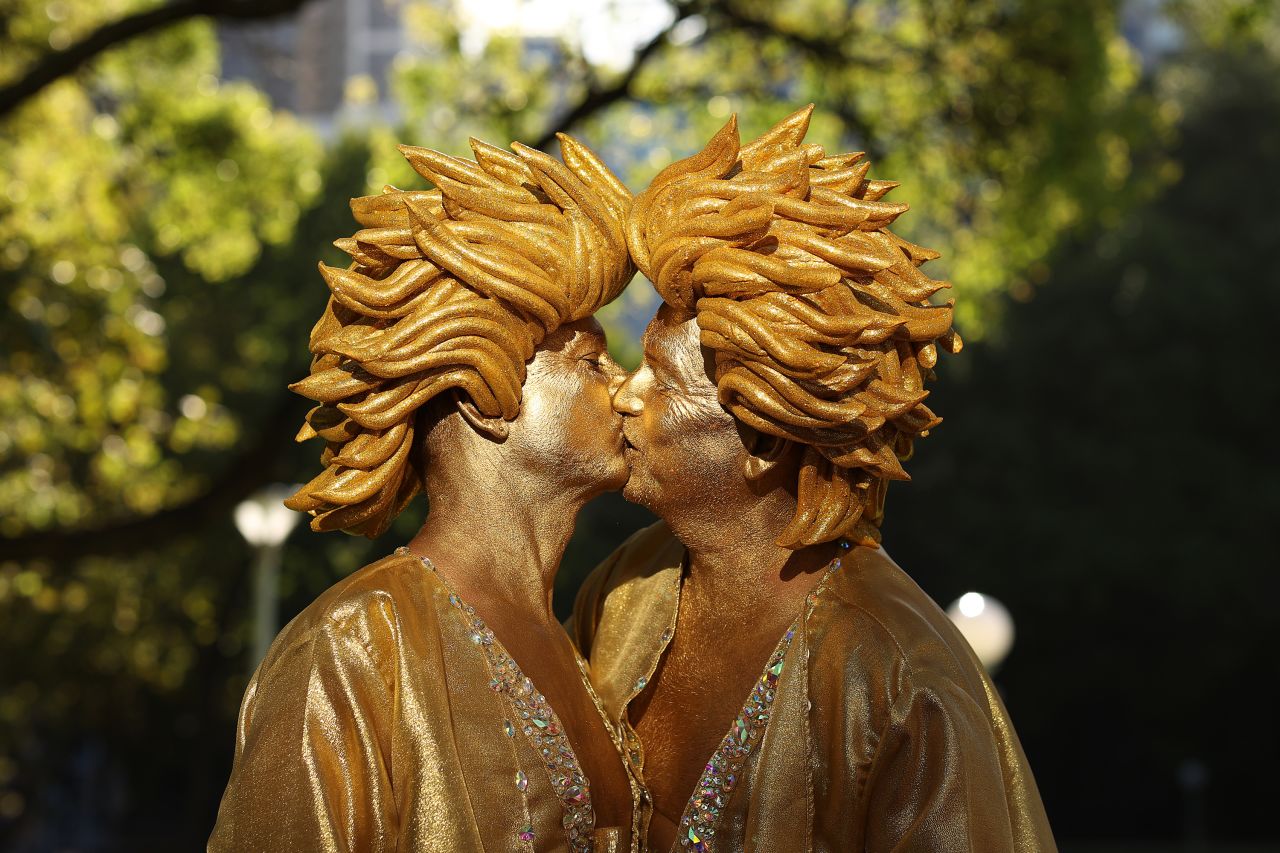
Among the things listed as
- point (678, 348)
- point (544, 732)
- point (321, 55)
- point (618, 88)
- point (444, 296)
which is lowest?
point (544, 732)

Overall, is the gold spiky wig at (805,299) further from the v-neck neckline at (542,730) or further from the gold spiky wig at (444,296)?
the v-neck neckline at (542,730)

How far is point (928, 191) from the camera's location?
9633 millimetres

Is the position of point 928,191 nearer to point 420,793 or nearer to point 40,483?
point 40,483

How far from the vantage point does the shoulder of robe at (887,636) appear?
9.09 feet

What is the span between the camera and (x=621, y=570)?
344 cm

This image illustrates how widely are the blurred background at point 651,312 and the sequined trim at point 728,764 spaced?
516 centimetres

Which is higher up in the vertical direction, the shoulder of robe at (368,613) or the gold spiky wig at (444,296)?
the gold spiky wig at (444,296)

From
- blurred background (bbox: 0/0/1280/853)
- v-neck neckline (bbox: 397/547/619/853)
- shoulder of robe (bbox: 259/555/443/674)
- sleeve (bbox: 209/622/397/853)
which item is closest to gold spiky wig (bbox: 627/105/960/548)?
v-neck neckline (bbox: 397/547/619/853)

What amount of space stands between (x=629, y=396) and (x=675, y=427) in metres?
0.11

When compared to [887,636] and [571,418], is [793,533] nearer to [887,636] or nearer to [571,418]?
[887,636]

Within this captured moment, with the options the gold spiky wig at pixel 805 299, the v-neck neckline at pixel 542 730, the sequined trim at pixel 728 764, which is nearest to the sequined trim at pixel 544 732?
the v-neck neckline at pixel 542 730

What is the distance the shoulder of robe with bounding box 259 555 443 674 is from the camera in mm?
2732

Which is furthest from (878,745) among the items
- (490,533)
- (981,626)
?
(981,626)

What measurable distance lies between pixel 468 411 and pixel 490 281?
10.0 inches
